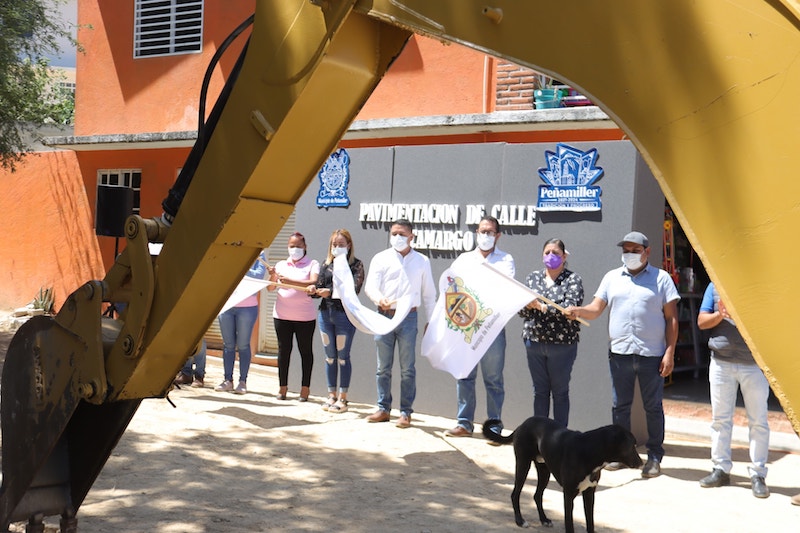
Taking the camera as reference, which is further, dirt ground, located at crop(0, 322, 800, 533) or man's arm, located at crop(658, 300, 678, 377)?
man's arm, located at crop(658, 300, 678, 377)

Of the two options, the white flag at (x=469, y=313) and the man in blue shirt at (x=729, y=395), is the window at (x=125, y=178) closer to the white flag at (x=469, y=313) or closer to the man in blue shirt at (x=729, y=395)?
the white flag at (x=469, y=313)

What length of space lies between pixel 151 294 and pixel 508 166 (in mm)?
6994

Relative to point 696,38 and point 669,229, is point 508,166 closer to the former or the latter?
point 669,229

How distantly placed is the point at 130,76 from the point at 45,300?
4.54m

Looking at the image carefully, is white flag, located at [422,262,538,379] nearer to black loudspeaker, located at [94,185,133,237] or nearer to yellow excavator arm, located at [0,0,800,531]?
black loudspeaker, located at [94,185,133,237]

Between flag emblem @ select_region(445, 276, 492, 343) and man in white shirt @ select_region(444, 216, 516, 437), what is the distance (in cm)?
29

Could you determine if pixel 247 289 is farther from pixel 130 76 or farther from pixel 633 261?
pixel 130 76

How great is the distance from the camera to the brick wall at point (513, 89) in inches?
446

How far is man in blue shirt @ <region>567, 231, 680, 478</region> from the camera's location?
7.83 meters

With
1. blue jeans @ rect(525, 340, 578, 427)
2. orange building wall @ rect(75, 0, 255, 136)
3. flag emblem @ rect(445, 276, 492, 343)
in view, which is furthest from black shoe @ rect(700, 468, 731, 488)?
orange building wall @ rect(75, 0, 255, 136)

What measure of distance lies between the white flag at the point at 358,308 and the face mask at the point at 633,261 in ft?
8.33

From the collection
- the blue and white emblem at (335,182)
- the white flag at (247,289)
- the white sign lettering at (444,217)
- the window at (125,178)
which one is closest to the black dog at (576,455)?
the white sign lettering at (444,217)

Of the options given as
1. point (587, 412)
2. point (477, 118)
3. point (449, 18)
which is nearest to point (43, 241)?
point (477, 118)

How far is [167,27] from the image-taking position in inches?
608
